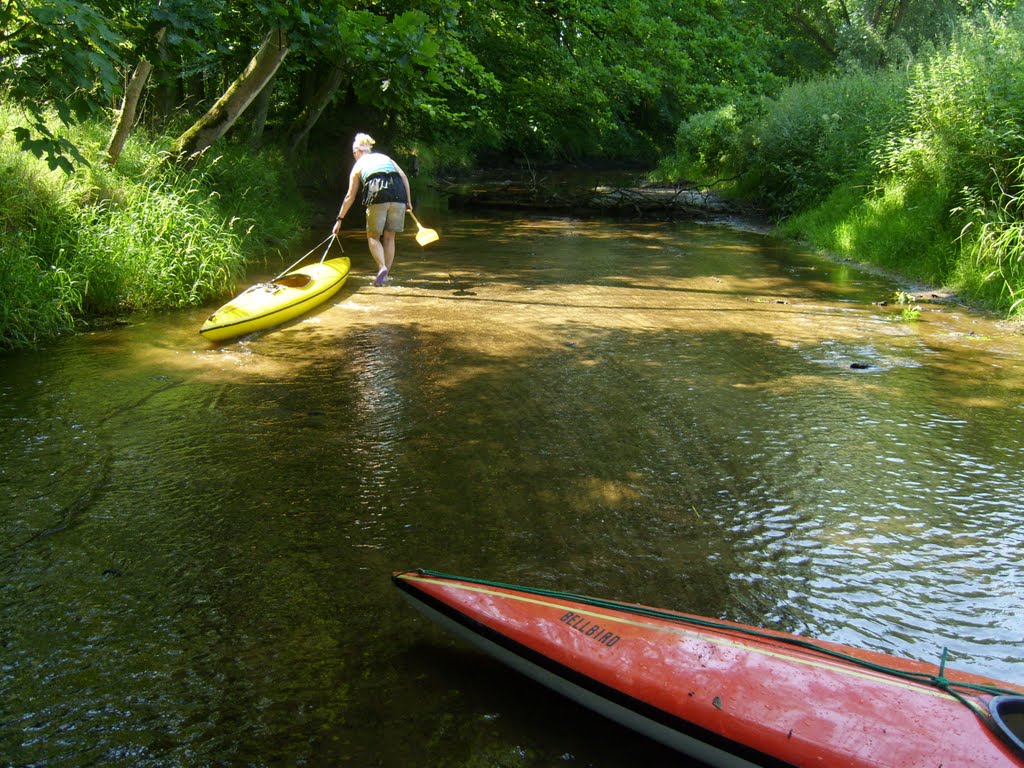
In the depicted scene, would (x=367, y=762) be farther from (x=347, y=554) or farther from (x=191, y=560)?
(x=191, y=560)

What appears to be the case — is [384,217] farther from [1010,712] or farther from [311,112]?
[1010,712]

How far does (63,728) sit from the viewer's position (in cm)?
251

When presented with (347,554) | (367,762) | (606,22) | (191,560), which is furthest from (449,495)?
(606,22)

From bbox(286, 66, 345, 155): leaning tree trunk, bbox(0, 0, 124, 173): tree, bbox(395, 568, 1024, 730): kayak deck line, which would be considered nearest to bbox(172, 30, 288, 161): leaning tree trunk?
bbox(286, 66, 345, 155): leaning tree trunk

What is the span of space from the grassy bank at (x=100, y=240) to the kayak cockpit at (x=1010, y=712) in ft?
22.8

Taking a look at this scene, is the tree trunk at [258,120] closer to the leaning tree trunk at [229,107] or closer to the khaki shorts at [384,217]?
the leaning tree trunk at [229,107]

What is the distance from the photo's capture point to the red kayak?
2.10 m

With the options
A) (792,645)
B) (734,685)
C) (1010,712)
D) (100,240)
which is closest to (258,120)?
(100,240)

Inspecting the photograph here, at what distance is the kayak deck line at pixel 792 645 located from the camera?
2.29 meters

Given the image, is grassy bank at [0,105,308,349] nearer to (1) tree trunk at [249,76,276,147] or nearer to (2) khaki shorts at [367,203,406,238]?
(2) khaki shorts at [367,203,406,238]

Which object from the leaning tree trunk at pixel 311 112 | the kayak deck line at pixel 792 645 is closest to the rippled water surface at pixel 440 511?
the kayak deck line at pixel 792 645

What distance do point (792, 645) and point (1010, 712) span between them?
0.57m

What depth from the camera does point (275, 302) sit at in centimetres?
744

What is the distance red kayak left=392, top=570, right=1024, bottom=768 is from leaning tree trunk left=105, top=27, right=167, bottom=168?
25.4ft
